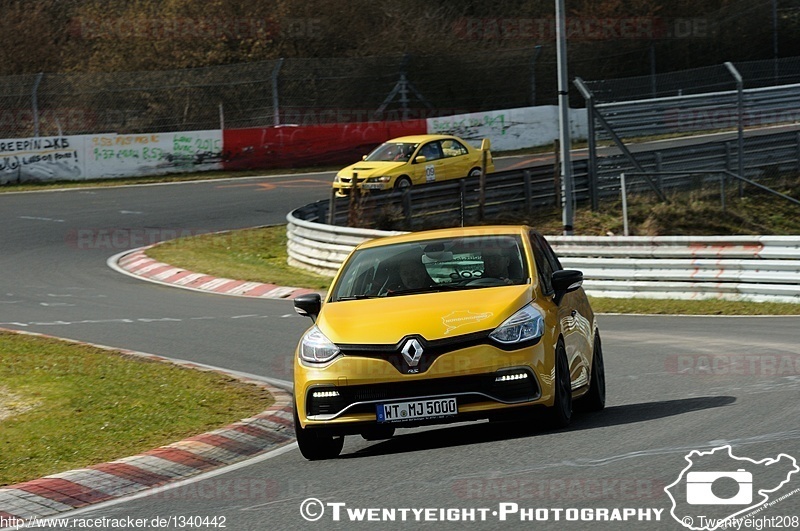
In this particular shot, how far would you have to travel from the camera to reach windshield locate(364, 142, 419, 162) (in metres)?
31.6

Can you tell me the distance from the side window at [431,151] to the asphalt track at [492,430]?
10.5 m

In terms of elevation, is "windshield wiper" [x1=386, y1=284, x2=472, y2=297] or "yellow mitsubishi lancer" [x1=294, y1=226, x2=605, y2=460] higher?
"windshield wiper" [x1=386, y1=284, x2=472, y2=297]

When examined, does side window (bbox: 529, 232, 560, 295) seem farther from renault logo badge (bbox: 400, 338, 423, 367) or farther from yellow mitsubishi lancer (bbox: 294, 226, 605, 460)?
renault logo badge (bbox: 400, 338, 423, 367)

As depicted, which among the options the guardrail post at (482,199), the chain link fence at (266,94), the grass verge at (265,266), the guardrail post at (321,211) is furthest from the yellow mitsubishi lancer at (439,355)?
the chain link fence at (266,94)

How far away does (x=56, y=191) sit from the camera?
3662 cm

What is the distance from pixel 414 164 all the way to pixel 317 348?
22812 mm

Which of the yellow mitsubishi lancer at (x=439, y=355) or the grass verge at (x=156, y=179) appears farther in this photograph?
the grass verge at (x=156, y=179)

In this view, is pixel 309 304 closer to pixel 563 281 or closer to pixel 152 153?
pixel 563 281

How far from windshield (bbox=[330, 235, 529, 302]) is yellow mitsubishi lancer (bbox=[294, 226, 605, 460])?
14mm

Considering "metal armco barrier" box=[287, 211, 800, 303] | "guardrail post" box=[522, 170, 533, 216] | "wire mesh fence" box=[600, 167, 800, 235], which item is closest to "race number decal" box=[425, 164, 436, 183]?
"guardrail post" box=[522, 170, 533, 216]

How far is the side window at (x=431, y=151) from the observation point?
104 ft

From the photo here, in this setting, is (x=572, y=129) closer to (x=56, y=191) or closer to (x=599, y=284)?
(x=56, y=191)

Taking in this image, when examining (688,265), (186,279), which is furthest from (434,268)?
(186,279)

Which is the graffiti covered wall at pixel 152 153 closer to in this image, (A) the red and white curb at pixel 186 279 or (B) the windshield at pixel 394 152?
(B) the windshield at pixel 394 152
